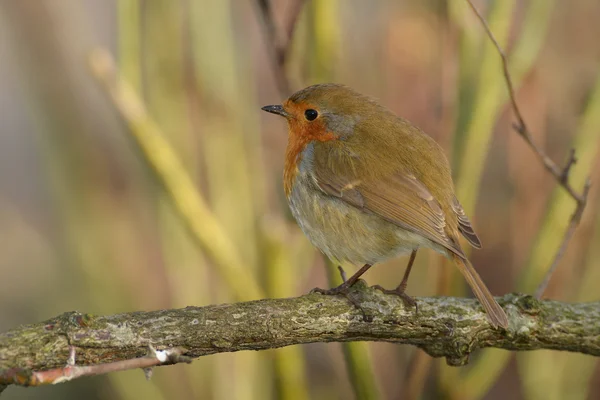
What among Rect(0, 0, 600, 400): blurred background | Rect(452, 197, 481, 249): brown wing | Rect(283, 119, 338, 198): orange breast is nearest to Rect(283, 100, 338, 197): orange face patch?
Rect(283, 119, 338, 198): orange breast

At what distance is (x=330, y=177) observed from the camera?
105 inches

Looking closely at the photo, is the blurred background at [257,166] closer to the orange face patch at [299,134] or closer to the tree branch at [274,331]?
the orange face patch at [299,134]

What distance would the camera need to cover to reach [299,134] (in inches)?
115

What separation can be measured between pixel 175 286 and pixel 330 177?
1.27 meters

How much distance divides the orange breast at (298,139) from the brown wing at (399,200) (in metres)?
0.18

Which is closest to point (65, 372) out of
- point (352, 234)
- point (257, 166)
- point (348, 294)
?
point (348, 294)

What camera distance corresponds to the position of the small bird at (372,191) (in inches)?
102

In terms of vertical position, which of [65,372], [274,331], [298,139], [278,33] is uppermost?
[278,33]

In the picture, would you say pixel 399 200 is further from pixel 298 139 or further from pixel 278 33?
pixel 278 33

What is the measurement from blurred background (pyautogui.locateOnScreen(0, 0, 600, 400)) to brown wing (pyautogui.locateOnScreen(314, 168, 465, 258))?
0.27 m

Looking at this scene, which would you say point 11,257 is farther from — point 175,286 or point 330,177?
point 330,177

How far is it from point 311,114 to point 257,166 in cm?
81

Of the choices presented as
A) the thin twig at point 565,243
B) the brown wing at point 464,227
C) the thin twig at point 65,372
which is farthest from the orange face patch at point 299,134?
the thin twig at point 65,372

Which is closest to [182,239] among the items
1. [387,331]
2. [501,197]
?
[387,331]
